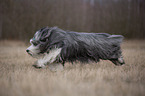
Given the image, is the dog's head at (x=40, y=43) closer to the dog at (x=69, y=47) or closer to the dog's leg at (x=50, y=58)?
the dog at (x=69, y=47)

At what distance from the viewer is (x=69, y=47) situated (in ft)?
9.78

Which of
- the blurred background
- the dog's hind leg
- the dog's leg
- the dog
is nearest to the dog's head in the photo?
the dog

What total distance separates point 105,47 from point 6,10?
30.8 feet

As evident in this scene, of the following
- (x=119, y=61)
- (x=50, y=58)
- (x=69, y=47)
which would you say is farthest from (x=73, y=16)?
(x=50, y=58)

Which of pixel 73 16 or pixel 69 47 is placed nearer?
pixel 69 47

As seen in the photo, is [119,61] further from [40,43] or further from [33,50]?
[33,50]

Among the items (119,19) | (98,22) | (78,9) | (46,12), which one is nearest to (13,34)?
(46,12)

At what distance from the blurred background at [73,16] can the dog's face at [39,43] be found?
6411mm

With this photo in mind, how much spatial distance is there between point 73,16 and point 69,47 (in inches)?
327

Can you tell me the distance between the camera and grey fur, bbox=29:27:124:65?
2.92 metres

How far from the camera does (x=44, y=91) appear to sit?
1.68 m

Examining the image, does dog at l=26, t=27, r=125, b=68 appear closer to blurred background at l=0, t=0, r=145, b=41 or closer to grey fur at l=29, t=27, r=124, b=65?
grey fur at l=29, t=27, r=124, b=65

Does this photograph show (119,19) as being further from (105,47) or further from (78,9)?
(105,47)

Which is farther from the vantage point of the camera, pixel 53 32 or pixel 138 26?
pixel 138 26
